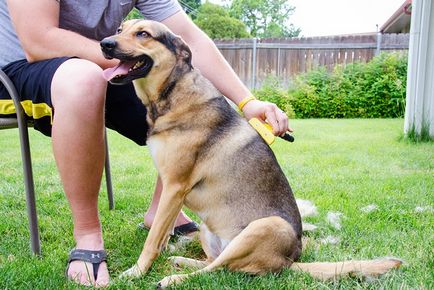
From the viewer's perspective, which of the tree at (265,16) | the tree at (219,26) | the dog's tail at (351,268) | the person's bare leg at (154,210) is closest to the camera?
the dog's tail at (351,268)

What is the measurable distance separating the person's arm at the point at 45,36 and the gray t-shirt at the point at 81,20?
14 centimetres

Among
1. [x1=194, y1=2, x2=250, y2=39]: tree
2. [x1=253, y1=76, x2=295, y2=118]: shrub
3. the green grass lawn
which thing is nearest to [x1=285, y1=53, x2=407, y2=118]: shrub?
[x1=253, y1=76, x2=295, y2=118]: shrub

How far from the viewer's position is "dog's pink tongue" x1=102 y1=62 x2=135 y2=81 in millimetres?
2070

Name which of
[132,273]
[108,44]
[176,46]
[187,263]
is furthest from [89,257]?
[176,46]

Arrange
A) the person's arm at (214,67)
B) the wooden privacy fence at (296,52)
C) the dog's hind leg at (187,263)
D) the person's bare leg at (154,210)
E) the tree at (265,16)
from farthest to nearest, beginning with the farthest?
the tree at (265,16) → the wooden privacy fence at (296,52) → the person's bare leg at (154,210) → the person's arm at (214,67) → the dog's hind leg at (187,263)

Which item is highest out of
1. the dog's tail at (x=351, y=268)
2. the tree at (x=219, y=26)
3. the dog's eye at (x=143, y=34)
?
the tree at (x=219, y=26)

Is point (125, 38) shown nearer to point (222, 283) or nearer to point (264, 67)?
point (222, 283)

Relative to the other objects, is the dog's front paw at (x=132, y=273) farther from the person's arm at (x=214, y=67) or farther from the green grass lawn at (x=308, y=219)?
the person's arm at (x=214, y=67)

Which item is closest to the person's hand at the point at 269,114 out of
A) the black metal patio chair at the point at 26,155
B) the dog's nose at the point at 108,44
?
the dog's nose at the point at 108,44

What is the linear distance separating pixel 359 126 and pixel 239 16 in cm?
2873

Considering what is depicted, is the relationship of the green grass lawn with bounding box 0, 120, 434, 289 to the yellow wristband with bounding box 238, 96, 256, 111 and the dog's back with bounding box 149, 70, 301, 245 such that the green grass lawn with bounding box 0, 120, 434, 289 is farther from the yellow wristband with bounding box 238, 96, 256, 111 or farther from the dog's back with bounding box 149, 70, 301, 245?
the yellow wristband with bounding box 238, 96, 256, 111

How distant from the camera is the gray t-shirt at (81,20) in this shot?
2361 mm

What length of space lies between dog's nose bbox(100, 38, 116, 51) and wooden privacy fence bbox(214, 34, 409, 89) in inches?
464

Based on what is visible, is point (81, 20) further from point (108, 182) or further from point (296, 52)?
point (296, 52)
